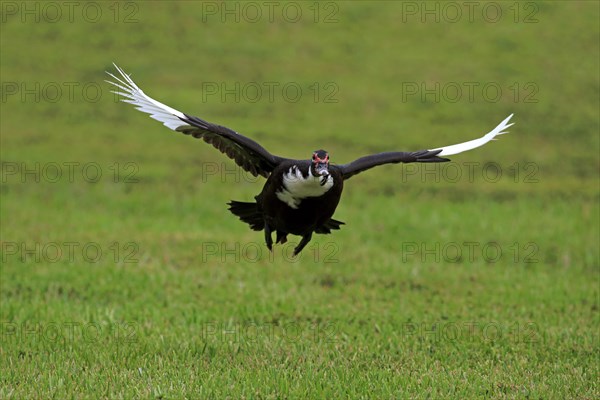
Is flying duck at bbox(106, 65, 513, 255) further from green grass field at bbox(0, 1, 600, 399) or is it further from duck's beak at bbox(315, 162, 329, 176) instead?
green grass field at bbox(0, 1, 600, 399)

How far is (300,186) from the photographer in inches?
275

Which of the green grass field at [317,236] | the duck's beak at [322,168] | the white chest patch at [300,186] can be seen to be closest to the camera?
the duck's beak at [322,168]

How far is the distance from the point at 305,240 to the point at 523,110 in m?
16.3

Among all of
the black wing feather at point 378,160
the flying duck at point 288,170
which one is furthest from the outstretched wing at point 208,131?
the black wing feather at point 378,160

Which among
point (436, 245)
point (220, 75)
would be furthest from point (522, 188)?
point (220, 75)

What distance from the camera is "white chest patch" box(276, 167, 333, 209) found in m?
6.90

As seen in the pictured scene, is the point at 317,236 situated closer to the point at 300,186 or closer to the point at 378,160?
the point at 378,160

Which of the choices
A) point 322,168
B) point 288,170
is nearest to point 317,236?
point 288,170

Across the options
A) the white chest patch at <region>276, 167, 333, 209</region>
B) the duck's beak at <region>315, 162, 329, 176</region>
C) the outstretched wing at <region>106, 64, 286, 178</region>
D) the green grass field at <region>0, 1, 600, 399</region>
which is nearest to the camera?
the duck's beak at <region>315, 162, 329, 176</region>

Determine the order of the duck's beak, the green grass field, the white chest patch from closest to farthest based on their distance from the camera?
the duck's beak < the white chest patch < the green grass field

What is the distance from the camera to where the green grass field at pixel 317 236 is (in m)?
8.06

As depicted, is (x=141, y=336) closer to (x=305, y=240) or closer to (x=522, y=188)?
(x=305, y=240)

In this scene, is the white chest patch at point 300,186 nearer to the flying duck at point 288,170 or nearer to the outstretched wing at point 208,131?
the flying duck at point 288,170

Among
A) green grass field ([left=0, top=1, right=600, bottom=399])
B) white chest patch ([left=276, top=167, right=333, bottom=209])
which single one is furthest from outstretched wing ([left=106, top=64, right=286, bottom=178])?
green grass field ([left=0, top=1, right=600, bottom=399])
